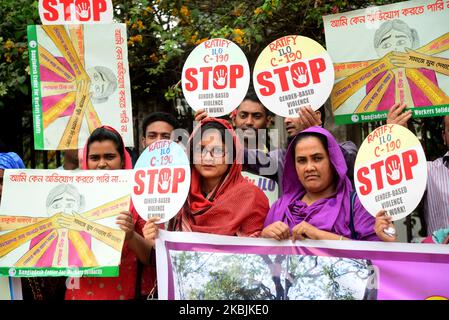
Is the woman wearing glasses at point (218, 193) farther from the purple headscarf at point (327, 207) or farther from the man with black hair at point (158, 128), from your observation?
the man with black hair at point (158, 128)

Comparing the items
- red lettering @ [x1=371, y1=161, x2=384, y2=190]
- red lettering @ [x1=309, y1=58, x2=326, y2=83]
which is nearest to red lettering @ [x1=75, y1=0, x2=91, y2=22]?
red lettering @ [x1=309, y1=58, x2=326, y2=83]

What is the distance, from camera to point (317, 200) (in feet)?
10.5

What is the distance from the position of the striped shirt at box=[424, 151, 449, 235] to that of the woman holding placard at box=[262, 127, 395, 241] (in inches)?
23.9

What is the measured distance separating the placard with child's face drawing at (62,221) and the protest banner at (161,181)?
0.48 feet

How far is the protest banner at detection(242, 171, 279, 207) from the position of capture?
3826mm

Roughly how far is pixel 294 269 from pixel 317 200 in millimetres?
427

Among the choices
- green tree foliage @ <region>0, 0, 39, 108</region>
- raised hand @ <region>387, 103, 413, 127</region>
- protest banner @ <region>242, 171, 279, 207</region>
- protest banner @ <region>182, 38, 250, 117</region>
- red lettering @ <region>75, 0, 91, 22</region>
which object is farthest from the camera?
green tree foliage @ <region>0, 0, 39, 108</region>

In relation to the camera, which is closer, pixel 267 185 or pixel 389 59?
pixel 389 59

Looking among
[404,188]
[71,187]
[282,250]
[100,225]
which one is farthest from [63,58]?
[404,188]

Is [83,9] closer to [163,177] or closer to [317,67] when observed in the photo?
[163,177]

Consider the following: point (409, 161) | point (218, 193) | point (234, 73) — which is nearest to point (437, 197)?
point (409, 161)

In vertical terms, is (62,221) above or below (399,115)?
below

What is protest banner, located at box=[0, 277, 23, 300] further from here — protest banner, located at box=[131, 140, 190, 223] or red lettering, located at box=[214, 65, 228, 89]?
red lettering, located at box=[214, 65, 228, 89]

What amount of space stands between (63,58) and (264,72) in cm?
139
